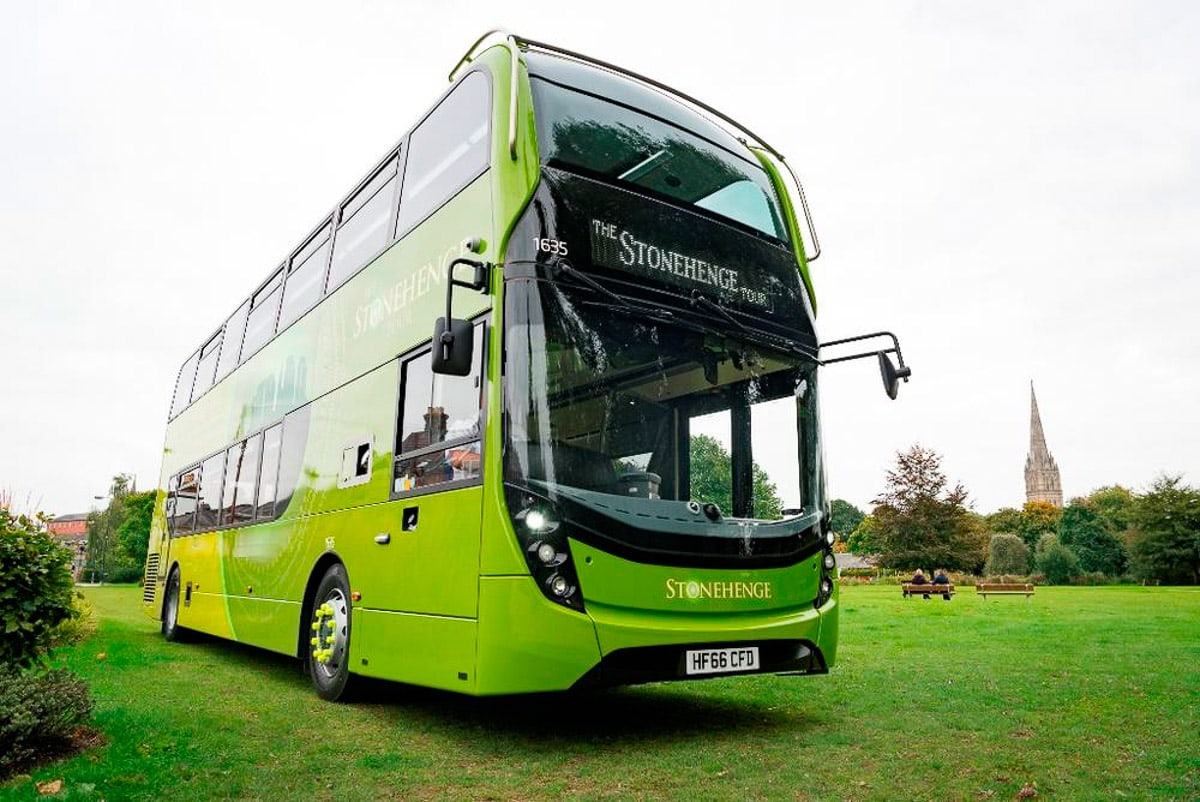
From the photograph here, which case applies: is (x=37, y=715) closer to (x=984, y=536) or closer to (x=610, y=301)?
(x=610, y=301)

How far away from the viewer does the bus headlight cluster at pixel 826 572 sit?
677cm

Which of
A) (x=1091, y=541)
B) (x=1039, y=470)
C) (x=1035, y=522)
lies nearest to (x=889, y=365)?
(x=1091, y=541)

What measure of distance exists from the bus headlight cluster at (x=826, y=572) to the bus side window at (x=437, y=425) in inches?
110

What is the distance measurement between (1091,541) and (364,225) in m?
76.2

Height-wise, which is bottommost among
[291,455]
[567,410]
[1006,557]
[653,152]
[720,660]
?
[720,660]

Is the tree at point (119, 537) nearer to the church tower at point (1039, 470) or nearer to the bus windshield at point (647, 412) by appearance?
the bus windshield at point (647, 412)

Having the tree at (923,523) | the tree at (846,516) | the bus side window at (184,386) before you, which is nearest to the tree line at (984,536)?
the tree at (923,523)

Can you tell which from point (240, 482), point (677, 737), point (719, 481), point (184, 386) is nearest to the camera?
point (677, 737)

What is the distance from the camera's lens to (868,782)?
4.86 meters

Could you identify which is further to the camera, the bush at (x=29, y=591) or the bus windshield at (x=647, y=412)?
the bush at (x=29, y=591)

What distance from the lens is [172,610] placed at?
47.3 feet

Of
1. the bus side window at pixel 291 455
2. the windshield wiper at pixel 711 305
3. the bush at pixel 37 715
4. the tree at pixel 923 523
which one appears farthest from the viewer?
the tree at pixel 923 523

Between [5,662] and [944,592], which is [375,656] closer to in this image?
[5,662]

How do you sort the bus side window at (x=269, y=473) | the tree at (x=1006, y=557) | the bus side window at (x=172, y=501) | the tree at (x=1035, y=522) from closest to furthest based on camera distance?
the bus side window at (x=269, y=473) → the bus side window at (x=172, y=501) → the tree at (x=1006, y=557) → the tree at (x=1035, y=522)
